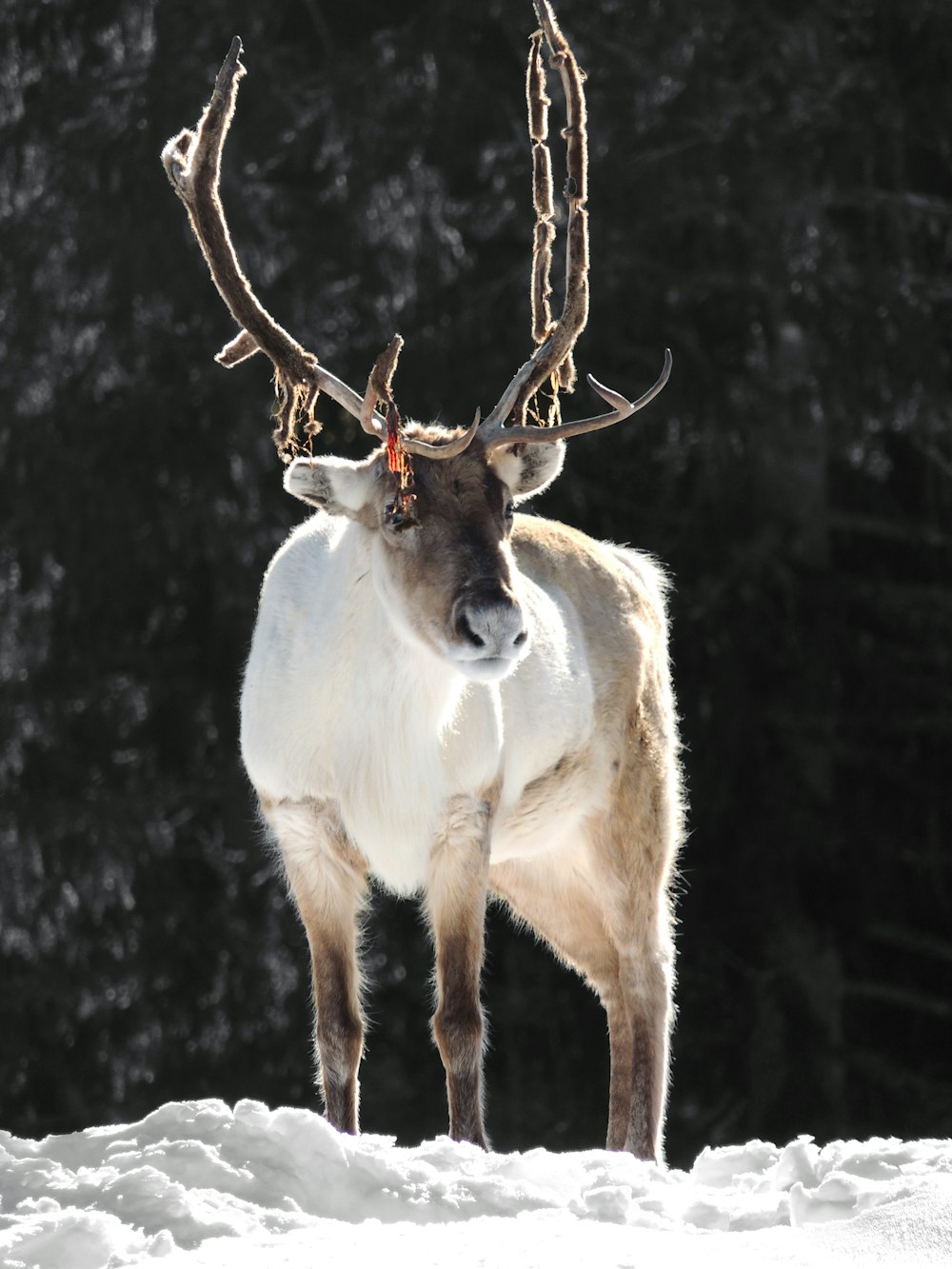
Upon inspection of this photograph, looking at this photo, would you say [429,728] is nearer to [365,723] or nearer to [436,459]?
[365,723]

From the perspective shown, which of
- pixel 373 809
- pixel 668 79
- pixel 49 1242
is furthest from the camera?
pixel 668 79

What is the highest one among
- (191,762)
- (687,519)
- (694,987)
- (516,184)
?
(516,184)

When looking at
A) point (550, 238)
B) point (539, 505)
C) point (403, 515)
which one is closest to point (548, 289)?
point (550, 238)

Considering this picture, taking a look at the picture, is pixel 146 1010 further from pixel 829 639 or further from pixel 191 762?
pixel 829 639

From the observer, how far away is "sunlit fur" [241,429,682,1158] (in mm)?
4809

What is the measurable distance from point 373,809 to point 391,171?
6.92 meters

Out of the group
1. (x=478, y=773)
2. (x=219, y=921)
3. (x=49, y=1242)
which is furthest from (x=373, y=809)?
(x=219, y=921)

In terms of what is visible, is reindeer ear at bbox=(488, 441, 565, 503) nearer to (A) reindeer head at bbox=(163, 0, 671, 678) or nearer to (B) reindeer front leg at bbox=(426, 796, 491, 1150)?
(A) reindeer head at bbox=(163, 0, 671, 678)

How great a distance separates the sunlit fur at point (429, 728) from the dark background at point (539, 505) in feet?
16.4

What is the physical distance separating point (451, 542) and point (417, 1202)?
5.59ft

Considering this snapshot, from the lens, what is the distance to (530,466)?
5152mm

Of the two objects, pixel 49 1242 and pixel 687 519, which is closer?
pixel 49 1242

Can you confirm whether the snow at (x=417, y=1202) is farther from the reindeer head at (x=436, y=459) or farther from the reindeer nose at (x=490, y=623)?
the reindeer head at (x=436, y=459)

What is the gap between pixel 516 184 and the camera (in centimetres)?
1126
